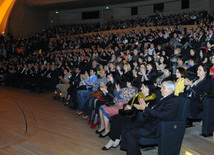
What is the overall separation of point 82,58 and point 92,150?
21.6ft

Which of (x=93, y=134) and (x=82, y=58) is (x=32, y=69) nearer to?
(x=82, y=58)

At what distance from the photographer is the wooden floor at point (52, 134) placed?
3.81 meters

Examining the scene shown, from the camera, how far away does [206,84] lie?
4008 mm

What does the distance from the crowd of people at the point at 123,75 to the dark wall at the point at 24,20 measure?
411 centimetres

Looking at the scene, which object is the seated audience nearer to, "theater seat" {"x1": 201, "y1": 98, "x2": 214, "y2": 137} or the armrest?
the armrest

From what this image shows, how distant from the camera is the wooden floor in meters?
3.81

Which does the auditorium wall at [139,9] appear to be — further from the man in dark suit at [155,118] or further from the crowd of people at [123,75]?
the man in dark suit at [155,118]

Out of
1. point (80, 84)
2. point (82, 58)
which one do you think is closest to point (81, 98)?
point (80, 84)


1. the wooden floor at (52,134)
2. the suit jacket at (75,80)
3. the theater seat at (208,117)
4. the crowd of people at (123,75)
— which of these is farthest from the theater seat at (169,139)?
the suit jacket at (75,80)

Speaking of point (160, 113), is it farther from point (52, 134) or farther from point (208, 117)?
point (52, 134)

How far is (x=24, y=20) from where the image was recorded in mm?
20438

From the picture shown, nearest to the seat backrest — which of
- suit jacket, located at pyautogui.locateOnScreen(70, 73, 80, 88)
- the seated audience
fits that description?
the seated audience

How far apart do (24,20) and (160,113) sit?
19753mm

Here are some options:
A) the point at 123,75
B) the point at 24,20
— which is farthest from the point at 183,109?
the point at 24,20
